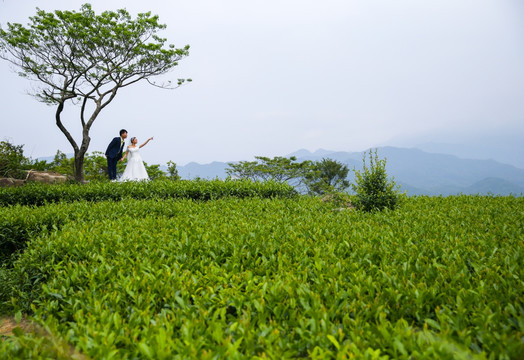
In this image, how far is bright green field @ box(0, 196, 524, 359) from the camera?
2.00 metres

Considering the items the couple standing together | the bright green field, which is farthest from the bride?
the bright green field

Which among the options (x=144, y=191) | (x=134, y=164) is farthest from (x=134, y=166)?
(x=144, y=191)

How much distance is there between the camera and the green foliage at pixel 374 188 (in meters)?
7.51

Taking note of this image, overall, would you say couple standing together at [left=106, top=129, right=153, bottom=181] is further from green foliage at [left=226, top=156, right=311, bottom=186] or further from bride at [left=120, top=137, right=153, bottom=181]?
green foliage at [left=226, top=156, right=311, bottom=186]

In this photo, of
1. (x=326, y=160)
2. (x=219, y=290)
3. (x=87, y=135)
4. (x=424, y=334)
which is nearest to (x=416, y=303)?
(x=424, y=334)

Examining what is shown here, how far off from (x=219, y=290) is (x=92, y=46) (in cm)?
1720

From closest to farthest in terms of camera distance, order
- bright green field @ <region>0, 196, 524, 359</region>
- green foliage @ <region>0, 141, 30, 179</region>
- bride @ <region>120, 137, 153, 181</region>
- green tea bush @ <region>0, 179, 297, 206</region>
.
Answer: bright green field @ <region>0, 196, 524, 359</region>, green tea bush @ <region>0, 179, 297, 206</region>, bride @ <region>120, 137, 153, 181</region>, green foliage @ <region>0, 141, 30, 179</region>

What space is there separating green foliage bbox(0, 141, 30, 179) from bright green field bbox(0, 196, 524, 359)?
1617 cm

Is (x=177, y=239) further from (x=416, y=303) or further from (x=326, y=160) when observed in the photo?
(x=326, y=160)

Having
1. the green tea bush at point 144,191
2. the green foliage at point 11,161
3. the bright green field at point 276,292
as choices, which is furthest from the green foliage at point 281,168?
the bright green field at point 276,292

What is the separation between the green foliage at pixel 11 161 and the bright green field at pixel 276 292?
637 inches

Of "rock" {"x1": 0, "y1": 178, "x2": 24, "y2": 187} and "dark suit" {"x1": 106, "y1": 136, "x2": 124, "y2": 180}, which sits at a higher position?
"dark suit" {"x1": 106, "y1": 136, "x2": 124, "y2": 180}

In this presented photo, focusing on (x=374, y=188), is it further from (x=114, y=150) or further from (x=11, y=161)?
(x=11, y=161)

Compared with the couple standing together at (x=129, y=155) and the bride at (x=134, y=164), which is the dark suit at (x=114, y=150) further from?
the bride at (x=134, y=164)
